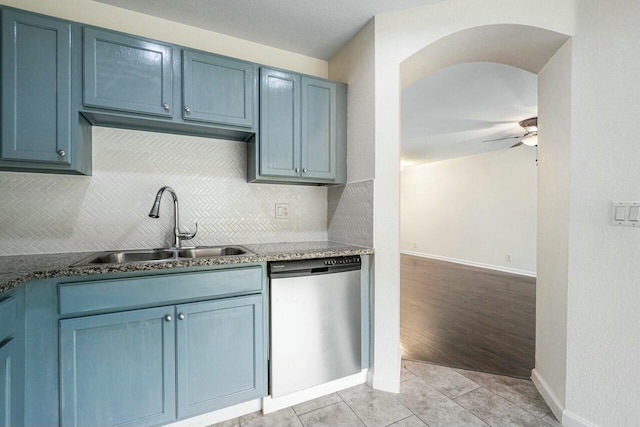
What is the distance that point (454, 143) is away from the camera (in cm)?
574

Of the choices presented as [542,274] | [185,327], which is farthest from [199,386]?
[542,274]

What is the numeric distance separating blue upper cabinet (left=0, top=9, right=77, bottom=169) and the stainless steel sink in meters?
0.85

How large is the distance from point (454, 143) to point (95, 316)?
19.9 ft

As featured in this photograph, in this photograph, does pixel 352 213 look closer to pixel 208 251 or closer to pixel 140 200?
pixel 208 251

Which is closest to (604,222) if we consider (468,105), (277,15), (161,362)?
(277,15)

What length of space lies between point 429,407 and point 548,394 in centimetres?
80

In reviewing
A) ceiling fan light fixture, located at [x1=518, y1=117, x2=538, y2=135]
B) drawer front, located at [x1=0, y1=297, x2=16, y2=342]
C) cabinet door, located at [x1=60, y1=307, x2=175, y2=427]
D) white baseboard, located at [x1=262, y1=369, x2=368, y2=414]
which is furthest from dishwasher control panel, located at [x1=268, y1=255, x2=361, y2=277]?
ceiling fan light fixture, located at [x1=518, y1=117, x2=538, y2=135]

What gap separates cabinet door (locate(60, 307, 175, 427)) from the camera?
1375mm

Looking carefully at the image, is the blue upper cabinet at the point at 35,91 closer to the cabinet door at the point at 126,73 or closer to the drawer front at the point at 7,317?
the cabinet door at the point at 126,73

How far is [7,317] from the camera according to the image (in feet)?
3.84

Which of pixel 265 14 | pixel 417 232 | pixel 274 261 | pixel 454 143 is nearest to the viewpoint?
pixel 274 261

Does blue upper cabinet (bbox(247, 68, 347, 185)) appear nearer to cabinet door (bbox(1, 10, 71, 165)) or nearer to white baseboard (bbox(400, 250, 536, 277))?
cabinet door (bbox(1, 10, 71, 165))

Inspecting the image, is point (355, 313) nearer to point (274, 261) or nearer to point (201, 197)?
point (274, 261)

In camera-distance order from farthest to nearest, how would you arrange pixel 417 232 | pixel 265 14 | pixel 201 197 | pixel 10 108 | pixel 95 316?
pixel 417 232 < pixel 201 197 < pixel 265 14 < pixel 10 108 < pixel 95 316
